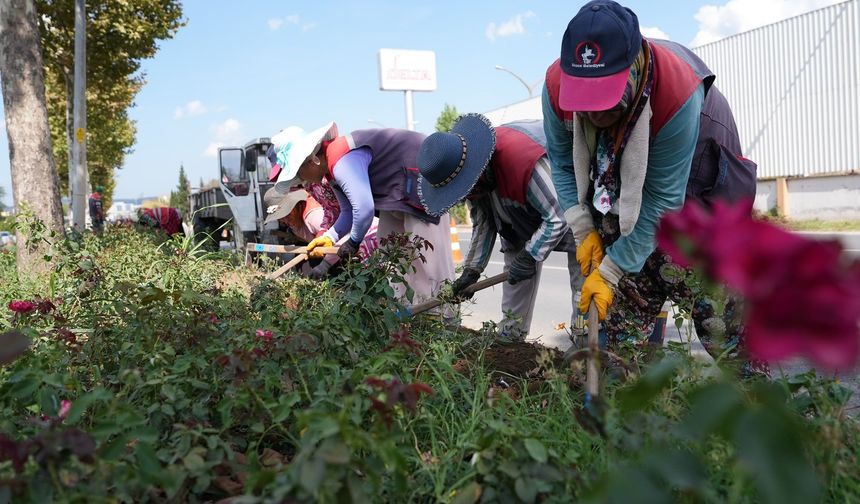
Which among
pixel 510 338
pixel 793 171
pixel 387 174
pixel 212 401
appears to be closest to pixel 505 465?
pixel 212 401

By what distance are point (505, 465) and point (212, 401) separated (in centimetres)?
102

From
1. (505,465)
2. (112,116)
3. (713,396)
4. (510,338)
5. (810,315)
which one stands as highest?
(112,116)

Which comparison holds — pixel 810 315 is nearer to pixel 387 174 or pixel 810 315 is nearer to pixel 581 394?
pixel 581 394

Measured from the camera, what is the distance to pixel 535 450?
130 centimetres

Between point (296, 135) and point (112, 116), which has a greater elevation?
point (112, 116)

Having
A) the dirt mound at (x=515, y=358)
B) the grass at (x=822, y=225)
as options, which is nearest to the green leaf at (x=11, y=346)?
the dirt mound at (x=515, y=358)

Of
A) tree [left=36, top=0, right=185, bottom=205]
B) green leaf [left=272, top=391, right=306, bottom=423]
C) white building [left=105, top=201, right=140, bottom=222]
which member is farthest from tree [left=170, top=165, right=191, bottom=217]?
green leaf [left=272, top=391, right=306, bottom=423]

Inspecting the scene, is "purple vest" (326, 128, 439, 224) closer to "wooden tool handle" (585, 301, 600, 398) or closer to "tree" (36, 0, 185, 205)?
"wooden tool handle" (585, 301, 600, 398)

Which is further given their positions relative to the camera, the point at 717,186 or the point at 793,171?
the point at 793,171

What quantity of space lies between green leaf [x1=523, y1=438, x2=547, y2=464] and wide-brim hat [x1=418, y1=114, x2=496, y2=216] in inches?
75.3

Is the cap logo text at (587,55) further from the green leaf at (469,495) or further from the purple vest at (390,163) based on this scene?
the purple vest at (390,163)

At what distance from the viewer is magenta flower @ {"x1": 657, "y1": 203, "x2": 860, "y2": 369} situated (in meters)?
0.62

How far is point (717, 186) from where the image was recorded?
2.53m

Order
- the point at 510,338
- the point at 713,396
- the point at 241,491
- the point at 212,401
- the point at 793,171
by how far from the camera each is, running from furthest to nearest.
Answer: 1. the point at 793,171
2. the point at 510,338
3. the point at 212,401
4. the point at 241,491
5. the point at 713,396
